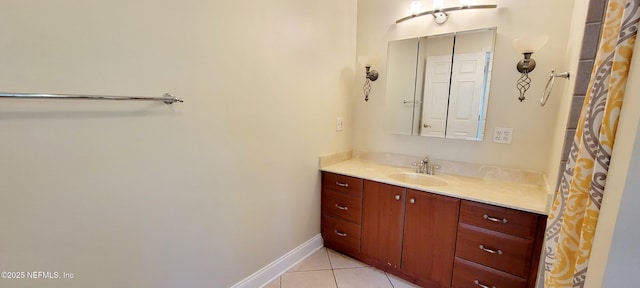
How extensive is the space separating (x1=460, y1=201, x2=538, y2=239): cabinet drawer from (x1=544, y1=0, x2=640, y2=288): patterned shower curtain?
70 centimetres

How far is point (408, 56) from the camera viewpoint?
85.4 inches

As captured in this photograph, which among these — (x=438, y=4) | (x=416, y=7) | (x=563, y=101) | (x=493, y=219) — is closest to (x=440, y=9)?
(x=438, y=4)

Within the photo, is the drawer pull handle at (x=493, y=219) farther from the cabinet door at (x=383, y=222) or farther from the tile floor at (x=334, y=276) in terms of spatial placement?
the tile floor at (x=334, y=276)

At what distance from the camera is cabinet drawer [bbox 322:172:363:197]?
2023mm

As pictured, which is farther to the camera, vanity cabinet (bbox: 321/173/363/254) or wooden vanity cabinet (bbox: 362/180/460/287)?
vanity cabinet (bbox: 321/173/363/254)

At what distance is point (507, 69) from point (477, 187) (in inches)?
33.5

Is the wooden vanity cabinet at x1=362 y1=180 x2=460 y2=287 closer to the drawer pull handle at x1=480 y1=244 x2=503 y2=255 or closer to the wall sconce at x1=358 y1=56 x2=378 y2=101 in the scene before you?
the drawer pull handle at x1=480 y1=244 x2=503 y2=255

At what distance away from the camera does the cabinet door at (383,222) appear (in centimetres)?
185

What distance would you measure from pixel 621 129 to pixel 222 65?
155cm

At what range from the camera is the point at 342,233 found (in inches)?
86.1

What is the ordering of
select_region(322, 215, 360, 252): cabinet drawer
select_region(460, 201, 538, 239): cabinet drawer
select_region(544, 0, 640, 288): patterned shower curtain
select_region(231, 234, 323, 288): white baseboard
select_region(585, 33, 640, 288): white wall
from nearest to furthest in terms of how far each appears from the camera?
select_region(585, 33, 640, 288): white wall → select_region(544, 0, 640, 288): patterned shower curtain → select_region(460, 201, 538, 239): cabinet drawer → select_region(231, 234, 323, 288): white baseboard → select_region(322, 215, 360, 252): cabinet drawer

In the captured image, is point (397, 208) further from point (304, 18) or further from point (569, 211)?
point (304, 18)

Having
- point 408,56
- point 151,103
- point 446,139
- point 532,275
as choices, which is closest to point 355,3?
point 408,56

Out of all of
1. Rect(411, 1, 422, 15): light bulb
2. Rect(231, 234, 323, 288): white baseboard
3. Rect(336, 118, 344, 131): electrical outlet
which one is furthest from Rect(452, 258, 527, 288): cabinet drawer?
Rect(411, 1, 422, 15): light bulb
